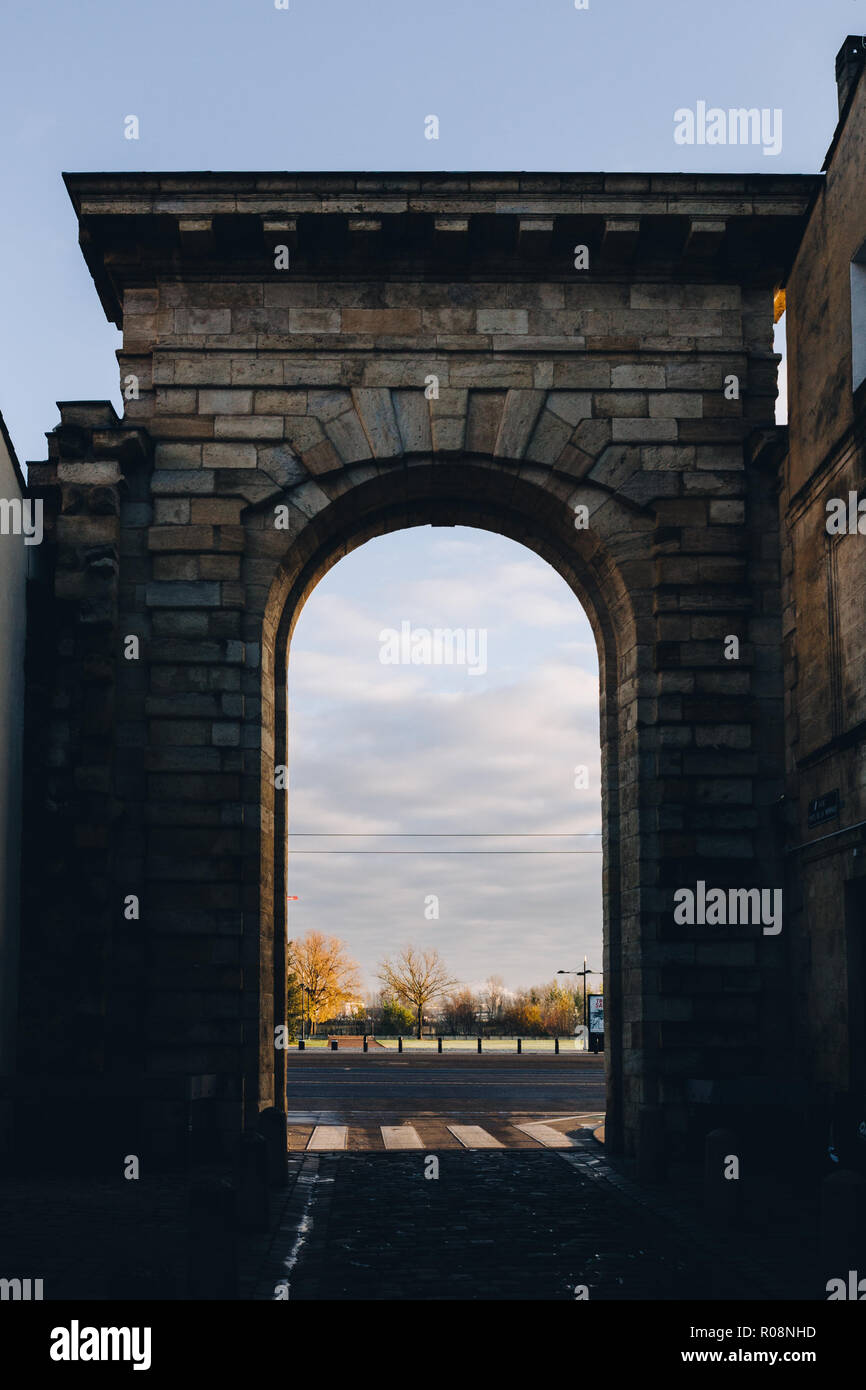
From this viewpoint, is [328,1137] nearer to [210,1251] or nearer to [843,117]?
[210,1251]

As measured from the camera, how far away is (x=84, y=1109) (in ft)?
47.3

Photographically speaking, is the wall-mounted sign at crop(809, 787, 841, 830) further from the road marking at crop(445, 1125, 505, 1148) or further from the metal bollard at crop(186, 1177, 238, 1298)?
the metal bollard at crop(186, 1177, 238, 1298)

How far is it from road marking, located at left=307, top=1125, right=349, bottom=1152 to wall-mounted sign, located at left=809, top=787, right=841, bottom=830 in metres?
7.83

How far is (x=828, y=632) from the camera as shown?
14148mm

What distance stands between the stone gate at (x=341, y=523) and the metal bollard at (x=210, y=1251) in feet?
21.3

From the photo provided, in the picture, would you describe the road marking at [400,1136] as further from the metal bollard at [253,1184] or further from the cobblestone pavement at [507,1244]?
the metal bollard at [253,1184]

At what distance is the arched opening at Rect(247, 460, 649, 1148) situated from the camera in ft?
52.0

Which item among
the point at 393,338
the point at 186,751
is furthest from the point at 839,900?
the point at 393,338

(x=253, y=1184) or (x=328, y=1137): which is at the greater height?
(x=253, y=1184)

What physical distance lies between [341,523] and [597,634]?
3482mm

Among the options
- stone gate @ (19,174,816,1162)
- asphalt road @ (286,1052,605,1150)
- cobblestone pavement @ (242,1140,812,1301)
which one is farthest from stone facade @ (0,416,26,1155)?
asphalt road @ (286,1052,605,1150)

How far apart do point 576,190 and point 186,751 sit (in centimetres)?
764

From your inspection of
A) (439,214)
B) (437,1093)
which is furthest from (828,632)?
(437,1093)

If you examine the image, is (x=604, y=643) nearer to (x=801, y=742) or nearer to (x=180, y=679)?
(x=801, y=742)
